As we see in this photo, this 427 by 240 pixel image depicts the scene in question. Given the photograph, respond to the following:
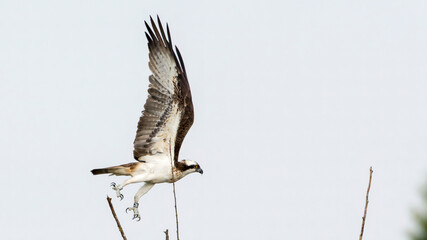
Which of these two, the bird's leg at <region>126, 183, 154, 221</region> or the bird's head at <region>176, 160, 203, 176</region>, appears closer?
the bird's leg at <region>126, 183, 154, 221</region>

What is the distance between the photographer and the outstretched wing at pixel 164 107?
31.9 feet

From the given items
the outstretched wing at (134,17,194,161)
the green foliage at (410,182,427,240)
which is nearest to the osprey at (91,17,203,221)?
the outstretched wing at (134,17,194,161)

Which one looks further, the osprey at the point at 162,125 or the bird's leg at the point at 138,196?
the osprey at the point at 162,125

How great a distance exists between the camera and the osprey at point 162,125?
31.1 feet

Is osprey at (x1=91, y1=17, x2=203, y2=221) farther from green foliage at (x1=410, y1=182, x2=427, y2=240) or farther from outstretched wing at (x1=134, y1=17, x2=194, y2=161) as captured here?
green foliage at (x1=410, y1=182, x2=427, y2=240)

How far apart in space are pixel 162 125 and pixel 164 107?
27 centimetres

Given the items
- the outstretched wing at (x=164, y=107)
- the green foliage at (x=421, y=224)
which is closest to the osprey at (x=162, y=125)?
the outstretched wing at (x=164, y=107)

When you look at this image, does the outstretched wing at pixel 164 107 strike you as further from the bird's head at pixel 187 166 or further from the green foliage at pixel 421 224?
the green foliage at pixel 421 224

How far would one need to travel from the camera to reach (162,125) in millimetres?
9734

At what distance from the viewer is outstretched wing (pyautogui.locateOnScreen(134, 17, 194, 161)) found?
9.73 metres

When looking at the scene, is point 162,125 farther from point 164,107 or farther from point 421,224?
point 421,224

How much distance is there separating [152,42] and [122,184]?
2.29 meters

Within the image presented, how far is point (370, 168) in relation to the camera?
4309mm

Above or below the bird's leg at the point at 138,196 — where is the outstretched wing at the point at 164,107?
above
